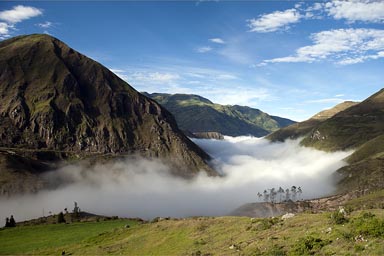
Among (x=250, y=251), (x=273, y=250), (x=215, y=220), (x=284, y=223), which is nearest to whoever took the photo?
(x=273, y=250)

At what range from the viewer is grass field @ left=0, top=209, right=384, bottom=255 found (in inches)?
1437

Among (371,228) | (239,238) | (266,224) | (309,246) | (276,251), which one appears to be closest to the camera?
(371,228)

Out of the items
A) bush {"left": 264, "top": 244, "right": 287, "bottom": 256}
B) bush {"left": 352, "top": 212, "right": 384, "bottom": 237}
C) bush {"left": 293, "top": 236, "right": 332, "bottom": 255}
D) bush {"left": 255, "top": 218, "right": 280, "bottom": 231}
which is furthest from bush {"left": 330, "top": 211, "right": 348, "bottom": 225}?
bush {"left": 255, "top": 218, "right": 280, "bottom": 231}

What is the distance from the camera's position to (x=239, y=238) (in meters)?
55.8

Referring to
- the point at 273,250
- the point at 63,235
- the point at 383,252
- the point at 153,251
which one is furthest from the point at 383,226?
the point at 63,235

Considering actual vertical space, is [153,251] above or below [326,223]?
below

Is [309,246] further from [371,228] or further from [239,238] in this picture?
[239,238]

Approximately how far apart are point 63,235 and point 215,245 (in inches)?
2803

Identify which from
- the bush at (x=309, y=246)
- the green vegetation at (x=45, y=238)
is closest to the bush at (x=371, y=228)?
the bush at (x=309, y=246)

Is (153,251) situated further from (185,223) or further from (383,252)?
(383,252)

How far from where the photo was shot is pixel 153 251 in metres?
66.7

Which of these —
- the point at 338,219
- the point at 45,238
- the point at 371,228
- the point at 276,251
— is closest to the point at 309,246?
the point at 276,251

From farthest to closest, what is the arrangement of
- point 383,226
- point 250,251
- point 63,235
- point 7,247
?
1. point 63,235
2. point 7,247
3. point 250,251
4. point 383,226

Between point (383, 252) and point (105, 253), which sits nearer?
point (383, 252)
